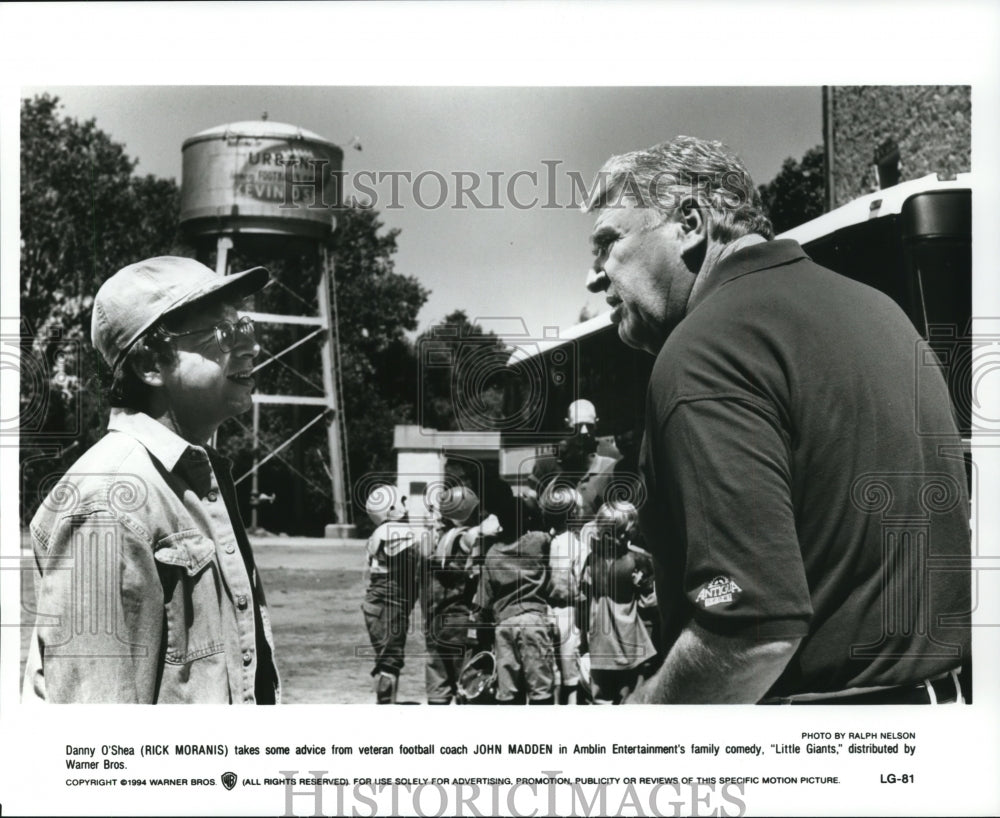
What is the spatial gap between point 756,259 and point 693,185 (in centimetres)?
47

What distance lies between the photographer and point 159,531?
2.57 metres

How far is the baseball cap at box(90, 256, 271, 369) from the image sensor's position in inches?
106

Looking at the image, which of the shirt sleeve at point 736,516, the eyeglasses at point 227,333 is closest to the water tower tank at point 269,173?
the eyeglasses at point 227,333

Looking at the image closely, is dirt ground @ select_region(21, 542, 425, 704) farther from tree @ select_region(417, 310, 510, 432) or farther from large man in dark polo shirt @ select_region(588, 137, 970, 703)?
large man in dark polo shirt @ select_region(588, 137, 970, 703)

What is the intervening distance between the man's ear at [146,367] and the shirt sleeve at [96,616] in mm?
353

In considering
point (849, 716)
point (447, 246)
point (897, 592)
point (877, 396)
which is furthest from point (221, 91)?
point (849, 716)

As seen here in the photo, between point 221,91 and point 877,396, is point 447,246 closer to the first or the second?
point 221,91

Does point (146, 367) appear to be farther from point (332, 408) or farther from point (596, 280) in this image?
point (596, 280)

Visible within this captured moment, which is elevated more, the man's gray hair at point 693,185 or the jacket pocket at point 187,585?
the man's gray hair at point 693,185

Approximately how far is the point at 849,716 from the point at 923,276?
52.2 inches

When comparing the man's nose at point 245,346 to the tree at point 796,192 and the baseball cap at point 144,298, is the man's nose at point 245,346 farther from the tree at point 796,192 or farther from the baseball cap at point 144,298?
the tree at point 796,192

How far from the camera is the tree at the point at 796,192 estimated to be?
3.41 m

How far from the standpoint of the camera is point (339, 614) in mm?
3436

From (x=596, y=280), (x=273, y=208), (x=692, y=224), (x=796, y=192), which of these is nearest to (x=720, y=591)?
(x=692, y=224)
